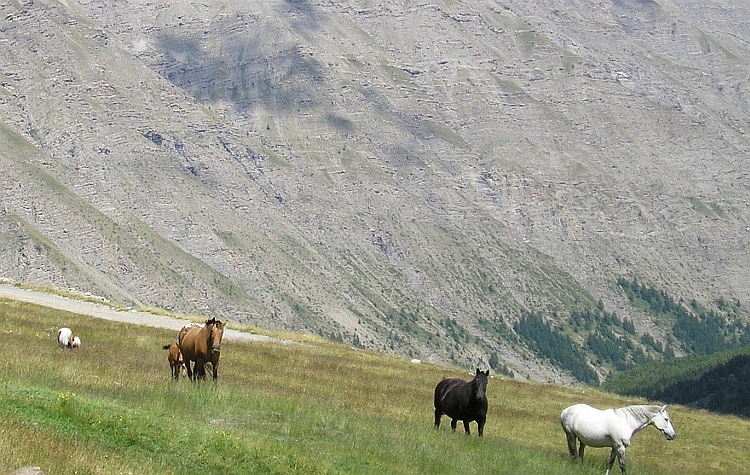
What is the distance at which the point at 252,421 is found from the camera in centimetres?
2428

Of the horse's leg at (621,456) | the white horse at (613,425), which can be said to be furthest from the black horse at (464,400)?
the horse's leg at (621,456)

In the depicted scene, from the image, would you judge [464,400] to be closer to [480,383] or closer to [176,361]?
[480,383]

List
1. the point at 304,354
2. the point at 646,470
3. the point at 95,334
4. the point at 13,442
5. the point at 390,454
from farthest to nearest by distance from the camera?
the point at 304,354 → the point at 95,334 → the point at 646,470 → the point at 390,454 → the point at 13,442

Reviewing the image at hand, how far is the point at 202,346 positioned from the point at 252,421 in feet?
19.0

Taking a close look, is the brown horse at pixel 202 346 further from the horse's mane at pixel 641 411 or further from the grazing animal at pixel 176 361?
the horse's mane at pixel 641 411

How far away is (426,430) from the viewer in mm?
27750

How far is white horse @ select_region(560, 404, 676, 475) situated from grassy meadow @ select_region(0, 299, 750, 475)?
74cm

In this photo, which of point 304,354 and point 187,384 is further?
point 304,354

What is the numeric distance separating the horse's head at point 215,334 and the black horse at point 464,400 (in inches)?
259

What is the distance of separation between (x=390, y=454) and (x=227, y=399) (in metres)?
5.45

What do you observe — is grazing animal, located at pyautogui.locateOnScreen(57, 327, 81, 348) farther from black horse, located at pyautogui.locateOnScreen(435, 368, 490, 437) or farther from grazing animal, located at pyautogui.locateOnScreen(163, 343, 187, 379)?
black horse, located at pyautogui.locateOnScreen(435, 368, 490, 437)

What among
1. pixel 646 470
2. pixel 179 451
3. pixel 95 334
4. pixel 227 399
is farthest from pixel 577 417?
pixel 95 334

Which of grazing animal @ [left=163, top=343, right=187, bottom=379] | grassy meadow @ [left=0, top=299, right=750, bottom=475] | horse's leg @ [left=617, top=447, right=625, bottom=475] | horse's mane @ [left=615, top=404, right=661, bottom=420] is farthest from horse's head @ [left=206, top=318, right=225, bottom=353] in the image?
horse's leg @ [left=617, top=447, right=625, bottom=475]

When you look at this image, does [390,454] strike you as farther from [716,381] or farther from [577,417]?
[716,381]
